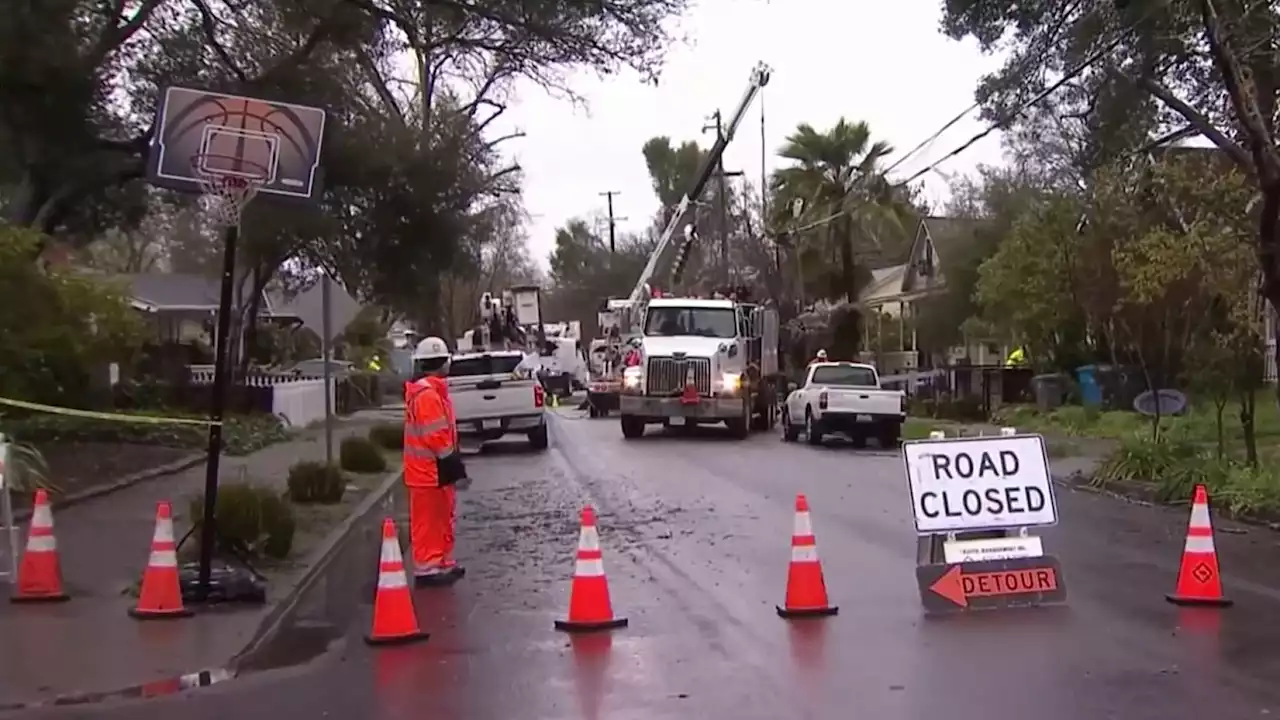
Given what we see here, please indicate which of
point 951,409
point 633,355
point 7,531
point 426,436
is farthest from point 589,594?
point 951,409

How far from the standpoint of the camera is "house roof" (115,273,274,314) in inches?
2034

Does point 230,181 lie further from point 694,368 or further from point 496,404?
point 694,368

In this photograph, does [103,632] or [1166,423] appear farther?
[1166,423]

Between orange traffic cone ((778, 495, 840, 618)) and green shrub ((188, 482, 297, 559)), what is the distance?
15.1 ft

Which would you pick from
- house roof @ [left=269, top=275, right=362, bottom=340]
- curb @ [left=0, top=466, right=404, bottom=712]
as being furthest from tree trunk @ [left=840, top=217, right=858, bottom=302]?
curb @ [left=0, top=466, right=404, bottom=712]

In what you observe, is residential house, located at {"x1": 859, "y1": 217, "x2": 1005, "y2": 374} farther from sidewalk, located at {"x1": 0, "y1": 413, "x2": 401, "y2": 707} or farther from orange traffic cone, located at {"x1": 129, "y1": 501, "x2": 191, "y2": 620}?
orange traffic cone, located at {"x1": 129, "y1": 501, "x2": 191, "y2": 620}

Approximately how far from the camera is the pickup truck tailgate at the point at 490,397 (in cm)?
2983

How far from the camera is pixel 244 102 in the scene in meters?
12.0

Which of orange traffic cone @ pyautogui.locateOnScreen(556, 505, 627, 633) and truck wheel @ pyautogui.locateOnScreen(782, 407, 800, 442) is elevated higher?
truck wheel @ pyautogui.locateOnScreen(782, 407, 800, 442)

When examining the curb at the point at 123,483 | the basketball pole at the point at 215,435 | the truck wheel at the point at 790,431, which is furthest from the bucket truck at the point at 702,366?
the basketball pole at the point at 215,435

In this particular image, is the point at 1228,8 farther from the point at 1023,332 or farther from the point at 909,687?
the point at 1023,332

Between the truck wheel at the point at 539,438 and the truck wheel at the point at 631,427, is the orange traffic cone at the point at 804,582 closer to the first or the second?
the truck wheel at the point at 539,438

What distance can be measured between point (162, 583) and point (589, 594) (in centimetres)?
295

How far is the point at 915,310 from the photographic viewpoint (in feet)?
188
